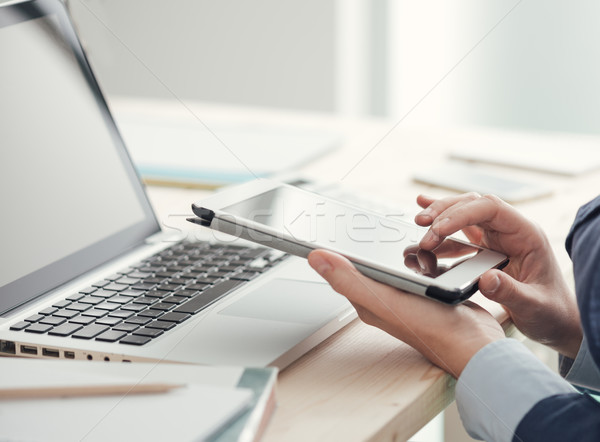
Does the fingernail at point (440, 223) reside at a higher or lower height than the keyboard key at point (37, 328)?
higher

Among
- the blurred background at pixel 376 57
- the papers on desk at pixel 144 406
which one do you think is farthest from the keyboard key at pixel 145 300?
the blurred background at pixel 376 57

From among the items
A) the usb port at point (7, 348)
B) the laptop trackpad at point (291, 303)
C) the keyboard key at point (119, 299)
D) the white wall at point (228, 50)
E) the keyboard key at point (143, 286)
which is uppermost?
the white wall at point (228, 50)

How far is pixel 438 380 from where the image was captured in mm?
513

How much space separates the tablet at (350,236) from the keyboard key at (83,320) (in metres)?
0.11

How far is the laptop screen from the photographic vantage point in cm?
64

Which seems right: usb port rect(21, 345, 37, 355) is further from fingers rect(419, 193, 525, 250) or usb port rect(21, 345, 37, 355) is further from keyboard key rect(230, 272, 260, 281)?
fingers rect(419, 193, 525, 250)

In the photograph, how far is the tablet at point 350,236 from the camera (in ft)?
1.75

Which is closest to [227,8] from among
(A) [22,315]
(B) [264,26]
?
(B) [264,26]

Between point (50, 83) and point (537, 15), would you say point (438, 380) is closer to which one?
point (50, 83)

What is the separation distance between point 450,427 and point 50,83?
598 mm

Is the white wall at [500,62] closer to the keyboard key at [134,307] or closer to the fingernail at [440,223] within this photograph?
the fingernail at [440,223]

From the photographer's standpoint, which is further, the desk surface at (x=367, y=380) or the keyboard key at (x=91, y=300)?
the keyboard key at (x=91, y=300)

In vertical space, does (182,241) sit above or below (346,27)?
below

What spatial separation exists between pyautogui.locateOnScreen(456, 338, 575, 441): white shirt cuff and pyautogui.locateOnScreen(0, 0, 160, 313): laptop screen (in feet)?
1.20
